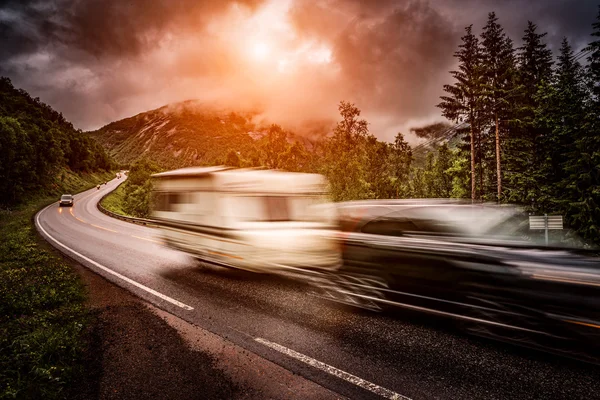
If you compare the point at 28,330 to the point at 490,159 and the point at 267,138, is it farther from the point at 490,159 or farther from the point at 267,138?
the point at 267,138

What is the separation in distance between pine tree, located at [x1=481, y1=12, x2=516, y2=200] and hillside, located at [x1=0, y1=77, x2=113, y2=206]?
58.3 meters

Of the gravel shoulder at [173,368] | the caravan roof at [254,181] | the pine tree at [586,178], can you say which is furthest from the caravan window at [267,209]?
the pine tree at [586,178]

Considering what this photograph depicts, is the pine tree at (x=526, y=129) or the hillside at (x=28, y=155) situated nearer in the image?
the pine tree at (x=526, y=129)

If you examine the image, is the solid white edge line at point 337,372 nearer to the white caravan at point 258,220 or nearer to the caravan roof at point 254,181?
the white caravan at point 258,220

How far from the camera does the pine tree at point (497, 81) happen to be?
2392 centimetres

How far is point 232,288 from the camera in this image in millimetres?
6324

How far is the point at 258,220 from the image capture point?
6.22m

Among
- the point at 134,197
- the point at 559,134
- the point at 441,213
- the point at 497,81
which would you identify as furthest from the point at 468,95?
the point at 134,197

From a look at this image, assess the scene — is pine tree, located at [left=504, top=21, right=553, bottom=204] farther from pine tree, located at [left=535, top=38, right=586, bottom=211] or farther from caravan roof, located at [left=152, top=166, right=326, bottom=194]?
caravan roof, located at [left=152, top=166, right=326, bottom=194]

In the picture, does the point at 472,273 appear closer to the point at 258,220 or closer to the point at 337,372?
the point at 337,372

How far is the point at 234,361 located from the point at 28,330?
338 cm

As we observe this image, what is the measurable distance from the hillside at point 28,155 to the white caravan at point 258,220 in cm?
4971

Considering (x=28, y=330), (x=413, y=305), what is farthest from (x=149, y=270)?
(x=413, y=305)

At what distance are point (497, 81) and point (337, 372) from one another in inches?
1176
